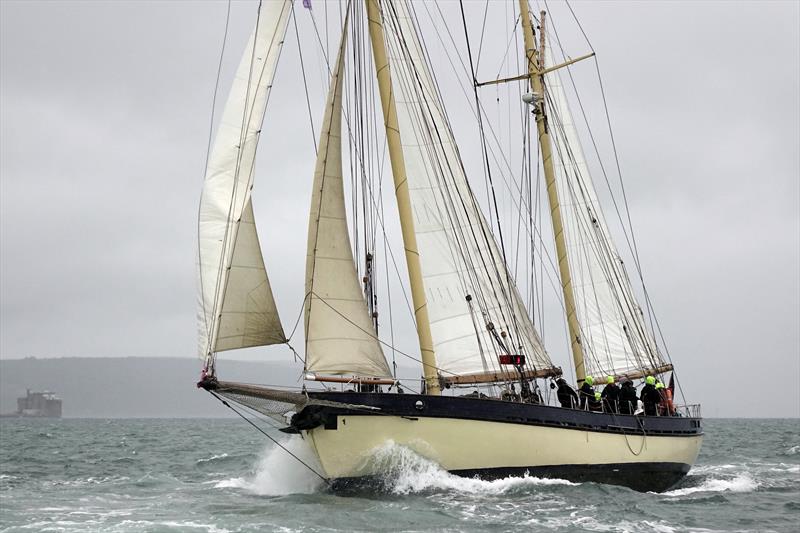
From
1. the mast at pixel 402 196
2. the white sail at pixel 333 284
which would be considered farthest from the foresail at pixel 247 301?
the mast at pixel 402 196

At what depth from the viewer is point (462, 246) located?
27.5 metres

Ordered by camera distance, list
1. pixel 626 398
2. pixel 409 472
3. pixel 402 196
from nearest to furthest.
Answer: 1. pixel 409 472
2. pixel 402 196
3. pixel 626 398

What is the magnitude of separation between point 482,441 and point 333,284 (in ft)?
18.4

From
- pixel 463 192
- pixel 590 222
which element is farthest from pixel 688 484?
pixel 463 192

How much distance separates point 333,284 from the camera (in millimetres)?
23078

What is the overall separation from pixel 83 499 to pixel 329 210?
35.0ft

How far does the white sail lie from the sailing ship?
0.12 ft

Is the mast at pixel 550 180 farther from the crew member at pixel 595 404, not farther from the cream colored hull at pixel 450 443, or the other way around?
the cream colored hull at pixel 450 443

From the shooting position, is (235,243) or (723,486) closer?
(235,243)

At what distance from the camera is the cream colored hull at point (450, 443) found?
22297 mm

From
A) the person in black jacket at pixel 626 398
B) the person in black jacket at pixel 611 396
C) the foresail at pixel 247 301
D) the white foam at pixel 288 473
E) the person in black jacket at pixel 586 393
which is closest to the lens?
the foresail at pixel 247 301

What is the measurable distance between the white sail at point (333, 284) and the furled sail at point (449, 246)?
3.69 m

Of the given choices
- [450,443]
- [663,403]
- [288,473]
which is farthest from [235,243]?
[663,403]

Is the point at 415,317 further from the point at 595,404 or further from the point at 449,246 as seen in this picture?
the point at 595,404
